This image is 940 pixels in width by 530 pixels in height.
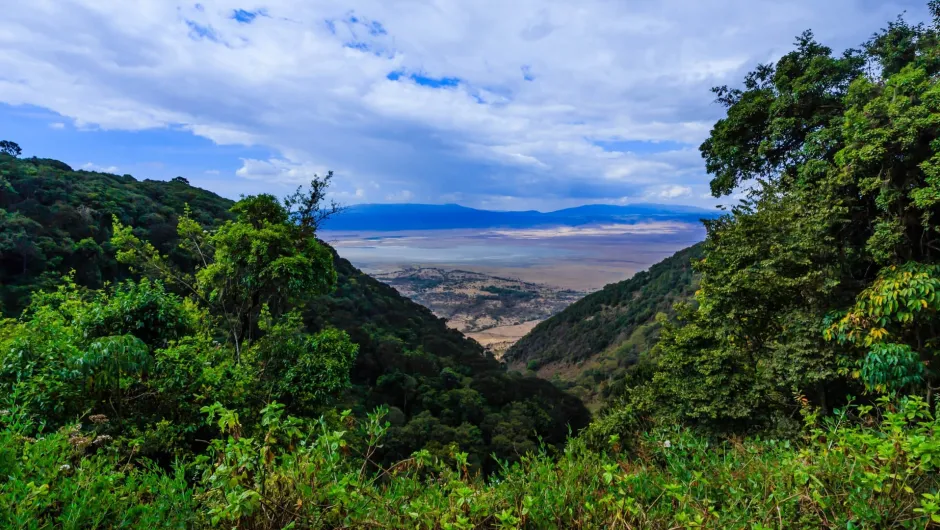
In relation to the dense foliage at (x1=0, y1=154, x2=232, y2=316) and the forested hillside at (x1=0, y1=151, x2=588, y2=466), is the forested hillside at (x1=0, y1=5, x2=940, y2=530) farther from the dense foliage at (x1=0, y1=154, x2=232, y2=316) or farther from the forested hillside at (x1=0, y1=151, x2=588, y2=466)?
the dense foliage at (x1=0, y1=154, x2=232, y2=316)

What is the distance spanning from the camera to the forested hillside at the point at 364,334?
1575cm

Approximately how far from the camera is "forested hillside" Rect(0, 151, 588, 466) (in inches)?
620

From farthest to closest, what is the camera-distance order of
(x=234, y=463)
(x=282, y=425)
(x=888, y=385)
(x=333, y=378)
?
(x=333, y=378) < (x=888, y=385) < (x=282, y=425) < (x=234, y=463)

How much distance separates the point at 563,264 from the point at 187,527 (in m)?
123

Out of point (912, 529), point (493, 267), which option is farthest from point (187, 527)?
point (493, 267)

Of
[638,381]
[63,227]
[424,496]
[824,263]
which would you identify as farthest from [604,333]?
[424,496]

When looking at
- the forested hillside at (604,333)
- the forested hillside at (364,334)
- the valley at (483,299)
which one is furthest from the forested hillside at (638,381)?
the valley at (483,299)

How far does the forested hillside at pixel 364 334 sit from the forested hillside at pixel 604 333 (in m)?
10.1

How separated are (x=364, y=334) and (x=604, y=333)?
27181 millimetres

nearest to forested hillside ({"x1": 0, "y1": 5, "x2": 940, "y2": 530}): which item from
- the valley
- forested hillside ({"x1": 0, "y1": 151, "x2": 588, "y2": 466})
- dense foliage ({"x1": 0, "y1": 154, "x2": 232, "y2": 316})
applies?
forested hillside ({"x1": 0, "y1": 151, "x2": 588, "y2": 466})

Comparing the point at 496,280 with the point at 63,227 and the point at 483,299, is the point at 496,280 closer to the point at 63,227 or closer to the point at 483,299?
the point at 483,299

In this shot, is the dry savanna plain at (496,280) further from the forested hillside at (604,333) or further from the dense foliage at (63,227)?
the dense foliage at (63,227)

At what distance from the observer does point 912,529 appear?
2248 mm

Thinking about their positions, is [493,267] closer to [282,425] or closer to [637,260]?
[637,260]
